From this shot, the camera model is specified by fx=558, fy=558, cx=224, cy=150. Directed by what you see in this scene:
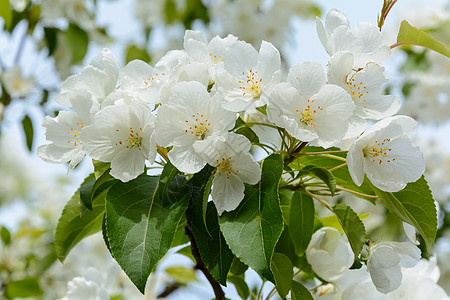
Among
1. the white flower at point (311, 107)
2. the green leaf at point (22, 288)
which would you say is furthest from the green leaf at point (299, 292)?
the green leaf at point (22, 288)

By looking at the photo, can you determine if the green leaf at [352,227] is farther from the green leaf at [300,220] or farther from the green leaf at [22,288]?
the green leaf at [22,288]

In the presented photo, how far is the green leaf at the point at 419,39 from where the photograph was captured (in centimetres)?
87

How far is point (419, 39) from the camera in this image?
891 mm

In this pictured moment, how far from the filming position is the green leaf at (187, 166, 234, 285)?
0.79 m

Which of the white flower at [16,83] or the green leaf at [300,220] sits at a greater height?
the green leaf at [300,220]

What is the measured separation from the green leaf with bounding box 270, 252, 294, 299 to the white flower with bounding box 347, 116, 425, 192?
0.18 meters

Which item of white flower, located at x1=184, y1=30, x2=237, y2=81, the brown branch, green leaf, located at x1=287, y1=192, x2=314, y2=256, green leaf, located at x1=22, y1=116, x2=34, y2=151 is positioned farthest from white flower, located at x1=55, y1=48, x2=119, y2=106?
green leaf, located at x1=22, y1=116, x2=34, y2=151

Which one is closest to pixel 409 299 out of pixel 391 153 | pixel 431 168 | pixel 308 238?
pixel 308 238

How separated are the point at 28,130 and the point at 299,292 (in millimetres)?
2123

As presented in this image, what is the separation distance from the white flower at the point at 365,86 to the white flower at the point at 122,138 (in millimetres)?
277

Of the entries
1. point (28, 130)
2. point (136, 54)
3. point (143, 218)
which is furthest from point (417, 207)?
point (136, 54)

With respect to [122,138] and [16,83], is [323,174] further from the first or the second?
[16,83]

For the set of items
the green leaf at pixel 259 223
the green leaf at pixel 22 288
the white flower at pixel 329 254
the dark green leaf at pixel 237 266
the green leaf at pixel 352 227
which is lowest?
the green leaf at pixel 22 288

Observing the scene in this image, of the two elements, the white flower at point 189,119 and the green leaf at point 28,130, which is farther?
the green leaf at point 28,130
